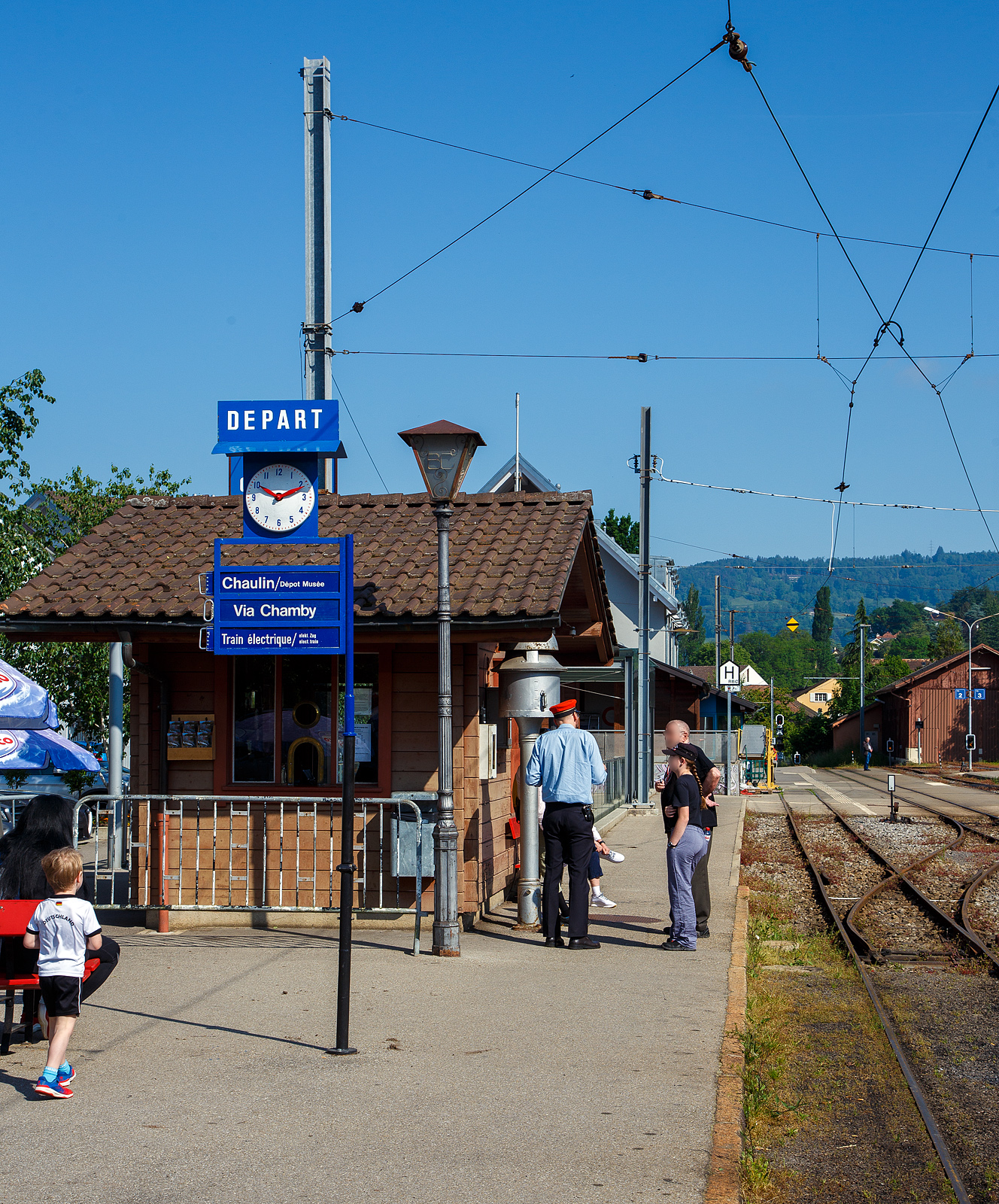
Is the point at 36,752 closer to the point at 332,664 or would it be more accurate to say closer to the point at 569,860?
the point at 332,664

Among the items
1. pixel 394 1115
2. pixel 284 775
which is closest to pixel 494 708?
pixel 284 775

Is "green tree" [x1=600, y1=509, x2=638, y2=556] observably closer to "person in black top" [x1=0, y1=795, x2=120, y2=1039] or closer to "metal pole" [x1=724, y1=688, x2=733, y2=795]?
"metal pole" [x1=724, y1=688, x2=733, y2=795]

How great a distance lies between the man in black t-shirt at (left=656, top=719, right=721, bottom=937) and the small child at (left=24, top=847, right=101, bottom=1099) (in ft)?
14.7

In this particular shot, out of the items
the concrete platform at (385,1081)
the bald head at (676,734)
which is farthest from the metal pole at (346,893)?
the bald head at (676,734)

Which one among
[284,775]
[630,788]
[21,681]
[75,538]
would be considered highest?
[75,538]

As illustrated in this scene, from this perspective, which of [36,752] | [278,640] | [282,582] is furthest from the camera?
[36,752]

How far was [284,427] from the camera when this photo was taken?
861 cm

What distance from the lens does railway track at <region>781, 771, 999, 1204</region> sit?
33.6 feet

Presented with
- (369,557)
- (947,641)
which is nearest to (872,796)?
(369,557)

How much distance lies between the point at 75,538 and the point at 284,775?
37.8 feet

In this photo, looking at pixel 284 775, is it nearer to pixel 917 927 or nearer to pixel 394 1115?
pixel 394 1115

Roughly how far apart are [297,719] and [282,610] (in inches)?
103

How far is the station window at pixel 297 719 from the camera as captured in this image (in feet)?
35.1

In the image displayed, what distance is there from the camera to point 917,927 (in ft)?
42.5
